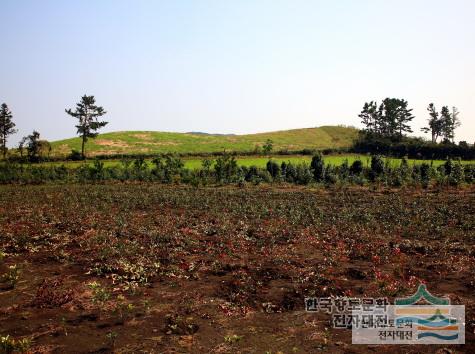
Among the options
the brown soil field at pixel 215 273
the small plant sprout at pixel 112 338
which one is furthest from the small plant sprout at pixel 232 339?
the small plant sprout at pixel 112 338

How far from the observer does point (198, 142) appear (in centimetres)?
8969

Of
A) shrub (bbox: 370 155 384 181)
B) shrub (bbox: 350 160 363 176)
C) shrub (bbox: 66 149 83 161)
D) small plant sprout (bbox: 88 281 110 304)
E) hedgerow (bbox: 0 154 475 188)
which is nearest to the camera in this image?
small plant sprout (bbox: 88 281 110 304)

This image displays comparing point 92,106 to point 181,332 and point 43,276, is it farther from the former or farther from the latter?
point 181,332

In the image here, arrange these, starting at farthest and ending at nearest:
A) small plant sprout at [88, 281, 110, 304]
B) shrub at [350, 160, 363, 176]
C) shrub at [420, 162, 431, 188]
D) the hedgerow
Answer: shrub at [350, 160, 363, 176], the hedgerow, shrub at [420, 162, 431, 188], small plant sprout at [88, 281, 110, 304]

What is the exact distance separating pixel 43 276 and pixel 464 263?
11994 mm

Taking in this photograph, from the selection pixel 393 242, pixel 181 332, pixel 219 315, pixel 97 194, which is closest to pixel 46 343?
pixel 181 332

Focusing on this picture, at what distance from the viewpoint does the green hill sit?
77188 mm

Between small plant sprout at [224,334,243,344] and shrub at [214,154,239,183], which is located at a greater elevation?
shrub at [214,154,239,183]

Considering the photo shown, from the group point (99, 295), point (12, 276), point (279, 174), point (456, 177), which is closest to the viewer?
point (99, 295)

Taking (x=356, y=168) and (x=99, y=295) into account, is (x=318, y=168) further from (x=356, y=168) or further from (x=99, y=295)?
(x=99, y=295)

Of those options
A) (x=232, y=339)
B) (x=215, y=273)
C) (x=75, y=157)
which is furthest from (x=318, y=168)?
(x=75, y=157)

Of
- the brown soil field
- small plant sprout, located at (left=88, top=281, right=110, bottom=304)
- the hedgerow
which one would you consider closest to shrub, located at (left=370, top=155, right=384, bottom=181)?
the hedgerow

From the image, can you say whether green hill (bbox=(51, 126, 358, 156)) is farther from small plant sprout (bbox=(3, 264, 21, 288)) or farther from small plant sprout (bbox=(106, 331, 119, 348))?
small plant sprout (bbox=(106, 331, 119, 348))

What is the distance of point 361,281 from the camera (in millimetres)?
10273
